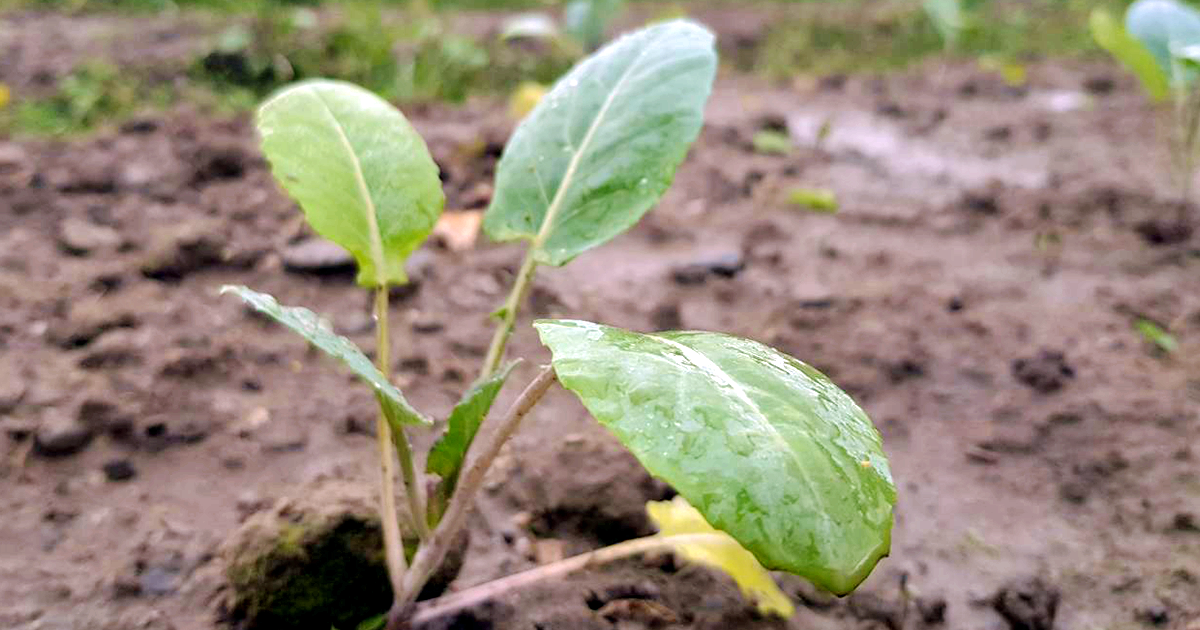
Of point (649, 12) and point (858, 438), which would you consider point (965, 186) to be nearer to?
point (858, 438)

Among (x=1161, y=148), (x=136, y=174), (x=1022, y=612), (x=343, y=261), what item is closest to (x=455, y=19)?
(x=136, y=174)

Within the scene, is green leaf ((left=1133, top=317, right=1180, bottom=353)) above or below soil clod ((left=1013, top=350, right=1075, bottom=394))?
above

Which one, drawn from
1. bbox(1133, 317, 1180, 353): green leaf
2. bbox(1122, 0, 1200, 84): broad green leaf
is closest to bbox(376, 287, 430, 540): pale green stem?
bbox(1133, 317, 1180, 353): green leaf

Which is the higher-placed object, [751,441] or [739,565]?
[751,441]

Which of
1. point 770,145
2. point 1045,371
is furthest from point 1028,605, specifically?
point 770,145

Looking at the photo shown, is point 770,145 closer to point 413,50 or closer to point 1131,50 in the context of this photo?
point 1131,50

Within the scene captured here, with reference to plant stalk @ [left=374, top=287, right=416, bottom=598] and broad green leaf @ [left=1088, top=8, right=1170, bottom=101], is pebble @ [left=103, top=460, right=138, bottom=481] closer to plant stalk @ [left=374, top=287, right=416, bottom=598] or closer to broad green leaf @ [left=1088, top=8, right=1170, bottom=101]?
plant stalk @ [left=374, top=287, right=416, bottom=598]
